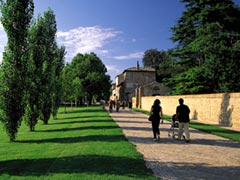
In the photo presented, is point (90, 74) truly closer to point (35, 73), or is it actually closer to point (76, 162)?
point (35, 73)

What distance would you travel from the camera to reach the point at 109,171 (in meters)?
7.49

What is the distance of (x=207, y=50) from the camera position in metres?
29.6

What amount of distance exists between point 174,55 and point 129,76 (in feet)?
148

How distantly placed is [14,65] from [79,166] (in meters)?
8.82

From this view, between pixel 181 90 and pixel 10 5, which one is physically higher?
pixel 10 5

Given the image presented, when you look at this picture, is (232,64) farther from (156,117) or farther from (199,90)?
(156,117)

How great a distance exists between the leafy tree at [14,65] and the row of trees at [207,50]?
19.1 meters

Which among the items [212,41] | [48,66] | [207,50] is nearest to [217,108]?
[207,50]

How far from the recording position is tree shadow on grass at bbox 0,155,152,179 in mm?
7477

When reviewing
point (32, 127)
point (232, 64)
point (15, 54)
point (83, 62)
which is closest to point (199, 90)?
point (232, 64)

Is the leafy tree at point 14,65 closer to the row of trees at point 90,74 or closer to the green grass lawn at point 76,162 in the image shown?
the green grass lawn at point 76,162

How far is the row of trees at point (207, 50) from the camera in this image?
28.6 m

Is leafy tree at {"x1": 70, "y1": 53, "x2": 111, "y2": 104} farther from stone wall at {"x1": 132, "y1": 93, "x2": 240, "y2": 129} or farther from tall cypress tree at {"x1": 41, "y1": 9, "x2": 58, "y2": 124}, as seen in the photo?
stone wall at {"x1": 132, "y1": 93, "x2": 240, "y2": 129}

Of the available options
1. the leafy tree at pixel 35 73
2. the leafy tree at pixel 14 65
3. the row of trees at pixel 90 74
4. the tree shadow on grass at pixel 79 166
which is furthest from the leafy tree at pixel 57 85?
the row of trees at pixel 90 74
